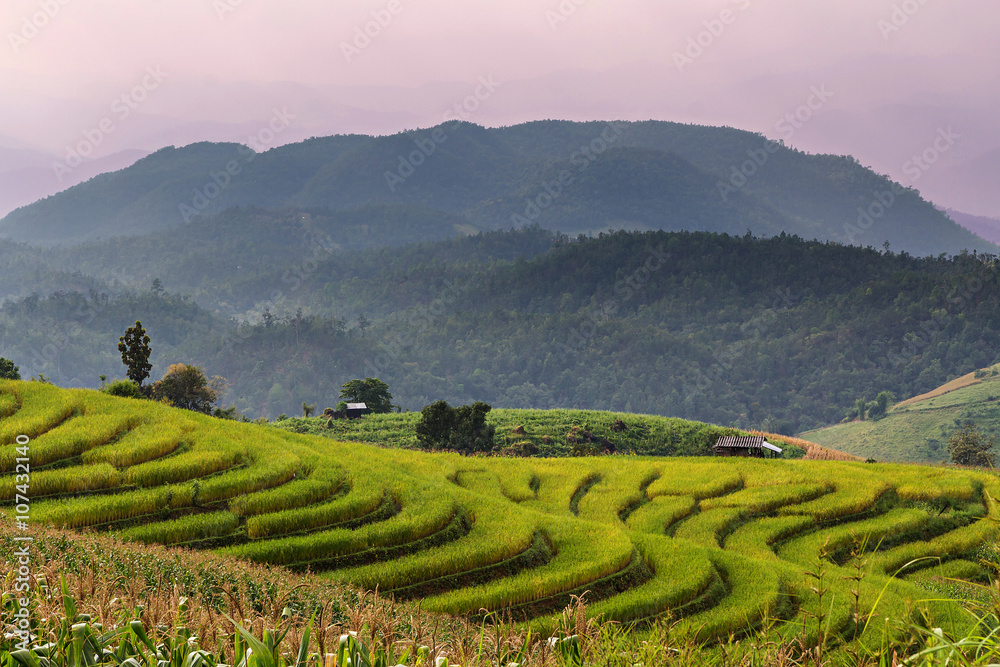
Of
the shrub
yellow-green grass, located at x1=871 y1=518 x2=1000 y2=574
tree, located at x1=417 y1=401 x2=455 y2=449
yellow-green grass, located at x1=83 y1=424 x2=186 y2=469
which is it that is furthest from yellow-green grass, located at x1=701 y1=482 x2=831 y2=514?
the shrub

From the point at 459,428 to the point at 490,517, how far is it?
22.7 metres

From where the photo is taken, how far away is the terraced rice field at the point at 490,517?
1755 centimetres

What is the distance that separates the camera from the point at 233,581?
1235 cm

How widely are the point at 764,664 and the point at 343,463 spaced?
801 inches

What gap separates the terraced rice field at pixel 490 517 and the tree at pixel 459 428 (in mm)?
12973

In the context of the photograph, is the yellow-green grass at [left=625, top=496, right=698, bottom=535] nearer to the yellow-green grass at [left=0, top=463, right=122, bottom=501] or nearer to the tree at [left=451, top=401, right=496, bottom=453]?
the yellow-green grass at [left=0, top=463, right=122, bottom=501]

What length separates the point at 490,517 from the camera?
72.6 ft

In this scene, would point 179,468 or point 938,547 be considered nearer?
point 179,468

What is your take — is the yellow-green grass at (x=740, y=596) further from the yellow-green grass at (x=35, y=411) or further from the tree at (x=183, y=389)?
the tree at (x=183, y=389)

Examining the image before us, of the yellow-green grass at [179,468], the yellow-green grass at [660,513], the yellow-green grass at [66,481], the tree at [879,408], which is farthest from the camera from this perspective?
the tree at [879,408]

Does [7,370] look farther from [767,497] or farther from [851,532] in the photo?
[851,532]

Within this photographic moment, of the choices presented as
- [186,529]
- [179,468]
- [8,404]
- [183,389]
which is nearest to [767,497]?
[186,529]

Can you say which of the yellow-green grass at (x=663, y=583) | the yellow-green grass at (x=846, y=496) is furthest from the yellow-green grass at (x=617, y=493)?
the yellow-green grass at (x=846, y=496)

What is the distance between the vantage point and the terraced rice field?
1755 cm
